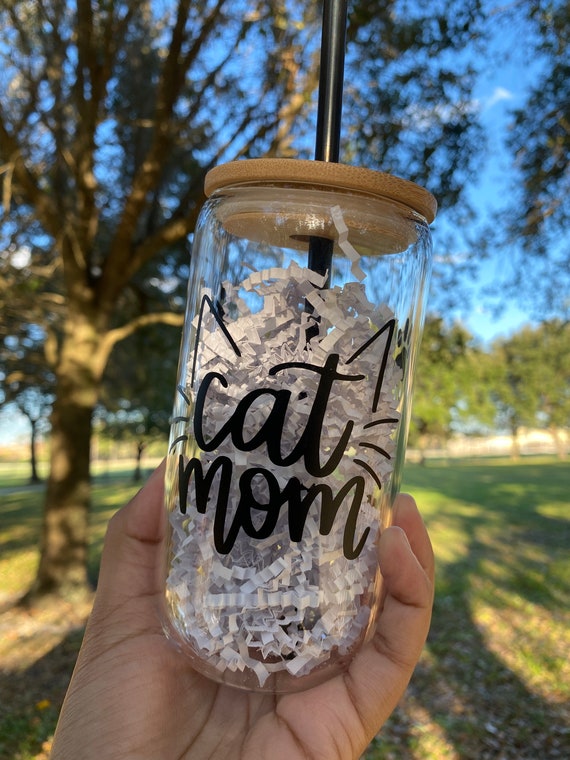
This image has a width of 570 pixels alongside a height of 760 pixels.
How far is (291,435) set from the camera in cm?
86

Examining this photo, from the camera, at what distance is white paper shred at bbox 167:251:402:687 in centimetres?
86

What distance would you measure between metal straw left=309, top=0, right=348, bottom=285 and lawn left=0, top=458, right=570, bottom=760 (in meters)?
3.51

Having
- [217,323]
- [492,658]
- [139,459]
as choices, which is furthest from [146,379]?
[217,323]

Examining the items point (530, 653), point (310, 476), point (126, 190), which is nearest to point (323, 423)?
point (310, 476)

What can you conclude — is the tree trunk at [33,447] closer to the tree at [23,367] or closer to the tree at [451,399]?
the tree at [23,367]

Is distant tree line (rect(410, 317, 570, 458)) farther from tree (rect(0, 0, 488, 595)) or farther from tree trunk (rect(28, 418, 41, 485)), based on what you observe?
tree (rect(0, 0, 488, 595))

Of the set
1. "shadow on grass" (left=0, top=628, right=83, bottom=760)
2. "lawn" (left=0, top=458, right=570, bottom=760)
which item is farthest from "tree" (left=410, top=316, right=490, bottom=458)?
"shadow on grass" (left=0, top=628, right=83, bottom=760)

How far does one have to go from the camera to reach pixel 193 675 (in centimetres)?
111

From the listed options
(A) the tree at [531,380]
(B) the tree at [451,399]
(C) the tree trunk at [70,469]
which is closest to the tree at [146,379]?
(C) the tree trunk at [70,469]

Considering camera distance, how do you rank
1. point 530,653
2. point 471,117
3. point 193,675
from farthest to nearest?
point 530,653 → point 471,117 → point 193,675

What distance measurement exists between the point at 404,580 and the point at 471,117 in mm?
4206

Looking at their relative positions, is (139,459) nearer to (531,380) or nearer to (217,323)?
(217,323)

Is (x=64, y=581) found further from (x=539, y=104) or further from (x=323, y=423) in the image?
(x=539, y=104)

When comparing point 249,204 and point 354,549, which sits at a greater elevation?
point 249,204
